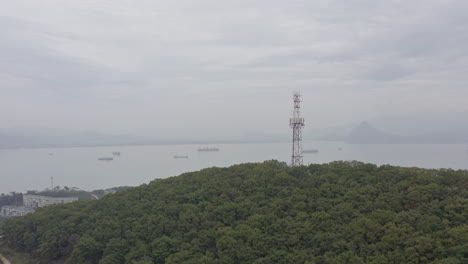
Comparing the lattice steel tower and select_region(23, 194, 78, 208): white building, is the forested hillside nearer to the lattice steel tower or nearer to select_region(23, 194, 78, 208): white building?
the lattice steel tower

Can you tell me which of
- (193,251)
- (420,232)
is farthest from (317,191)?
(193,251)

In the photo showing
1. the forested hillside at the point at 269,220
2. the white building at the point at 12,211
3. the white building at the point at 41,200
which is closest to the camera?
the forested hillside at the point at 269,220

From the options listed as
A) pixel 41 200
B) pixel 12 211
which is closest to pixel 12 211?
pixel 12 211

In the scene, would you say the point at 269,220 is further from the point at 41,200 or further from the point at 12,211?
the point at 41,200

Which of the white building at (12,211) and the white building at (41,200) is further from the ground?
the white building at (41,200)

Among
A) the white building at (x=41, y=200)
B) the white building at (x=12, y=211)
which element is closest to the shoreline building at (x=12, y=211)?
the white building at (x=12, y=211)

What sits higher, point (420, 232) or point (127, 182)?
point (420, 232)

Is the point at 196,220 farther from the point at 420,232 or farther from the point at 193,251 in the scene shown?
the point at 420,232

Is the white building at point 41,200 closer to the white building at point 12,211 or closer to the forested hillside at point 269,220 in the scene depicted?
the white building at point 12,211
